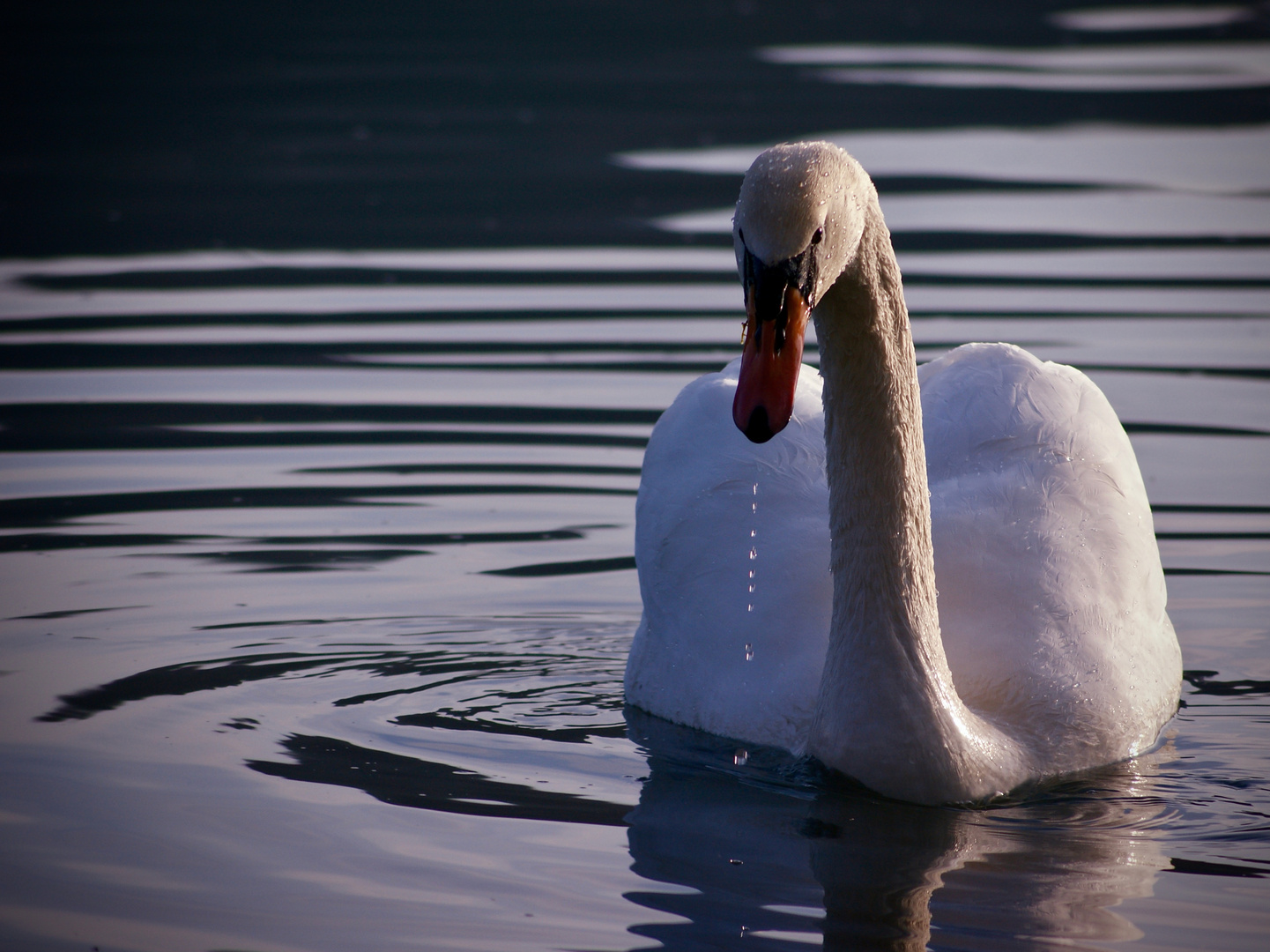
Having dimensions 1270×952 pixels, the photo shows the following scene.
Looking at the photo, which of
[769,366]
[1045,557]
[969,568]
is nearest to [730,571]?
[969,568]

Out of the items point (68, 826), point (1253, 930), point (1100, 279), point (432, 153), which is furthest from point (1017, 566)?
point (432, 153)

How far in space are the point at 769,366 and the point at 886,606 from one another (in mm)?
1302

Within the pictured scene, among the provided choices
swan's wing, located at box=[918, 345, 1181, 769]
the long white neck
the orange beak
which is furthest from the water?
the orange beak

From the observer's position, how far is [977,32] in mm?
26797

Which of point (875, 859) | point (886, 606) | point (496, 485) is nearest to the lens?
point (875, 859)

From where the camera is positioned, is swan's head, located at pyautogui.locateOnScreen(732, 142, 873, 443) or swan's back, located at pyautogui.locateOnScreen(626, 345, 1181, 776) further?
swan's back, located at pyautogui.locateOnScreen(626, 345, 1181, 776)

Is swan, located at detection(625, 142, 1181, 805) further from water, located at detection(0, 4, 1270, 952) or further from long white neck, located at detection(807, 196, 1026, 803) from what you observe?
water, located at detection(0, 4, 1270, 952)

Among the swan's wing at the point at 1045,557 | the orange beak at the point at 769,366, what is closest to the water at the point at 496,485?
the swan's wing at the point at 1045,557

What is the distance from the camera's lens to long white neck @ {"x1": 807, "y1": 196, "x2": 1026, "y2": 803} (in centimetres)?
592

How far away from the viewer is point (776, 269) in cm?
502

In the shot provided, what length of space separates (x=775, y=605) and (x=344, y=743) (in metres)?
1.55

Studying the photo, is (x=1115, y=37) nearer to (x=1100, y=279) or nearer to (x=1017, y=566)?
(x=1100, y=279)

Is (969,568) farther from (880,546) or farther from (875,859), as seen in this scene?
(875,859)

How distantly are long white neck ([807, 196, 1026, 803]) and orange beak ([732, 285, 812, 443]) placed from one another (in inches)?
31.6
